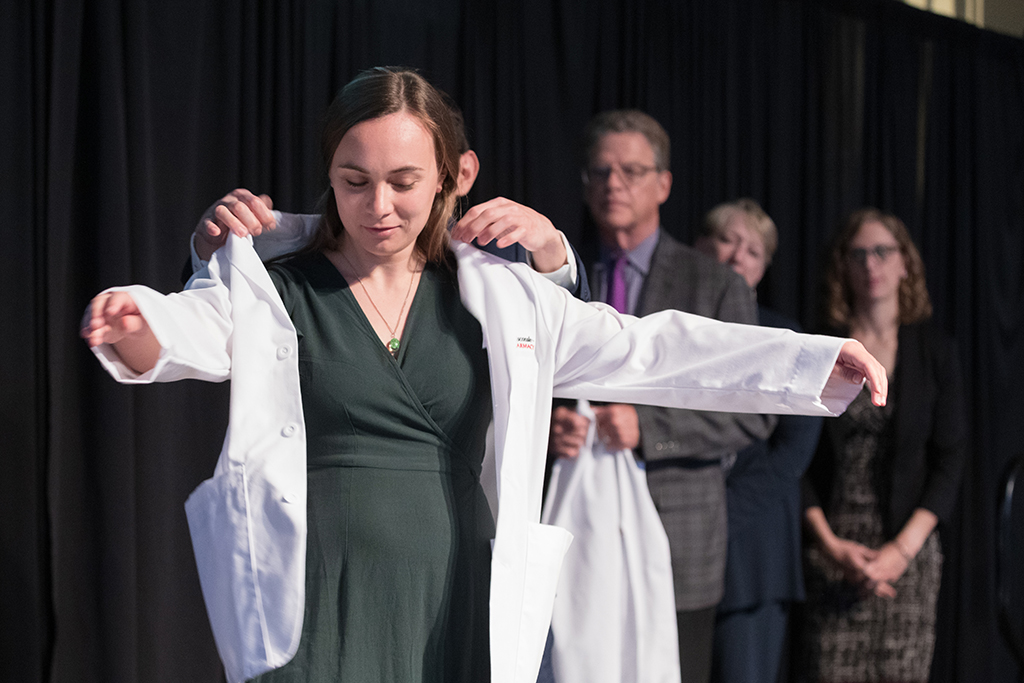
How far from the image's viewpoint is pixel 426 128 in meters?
1.43

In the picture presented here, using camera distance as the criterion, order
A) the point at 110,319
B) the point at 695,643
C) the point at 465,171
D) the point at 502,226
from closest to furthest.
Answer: the point at 110,319 < the point at 502,226 < the point at 465,171 < the point at 695,643

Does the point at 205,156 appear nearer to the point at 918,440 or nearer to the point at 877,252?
the point at 877,252

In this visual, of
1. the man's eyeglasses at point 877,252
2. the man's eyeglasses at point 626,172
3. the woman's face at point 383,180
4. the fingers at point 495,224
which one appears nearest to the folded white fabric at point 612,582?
the man's eyeglasses at point 626,172

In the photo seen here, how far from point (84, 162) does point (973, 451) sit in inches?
149

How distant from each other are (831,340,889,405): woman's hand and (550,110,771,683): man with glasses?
871mm

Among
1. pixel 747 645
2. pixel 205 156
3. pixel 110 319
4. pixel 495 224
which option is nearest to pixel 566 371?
pixel 495 224

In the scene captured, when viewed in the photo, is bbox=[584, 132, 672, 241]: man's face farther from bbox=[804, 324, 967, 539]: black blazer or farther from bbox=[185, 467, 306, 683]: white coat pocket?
bbox=[185, 467, 306, 683]: white coat pocket

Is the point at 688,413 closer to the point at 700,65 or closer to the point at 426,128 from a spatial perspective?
the point at 426,128

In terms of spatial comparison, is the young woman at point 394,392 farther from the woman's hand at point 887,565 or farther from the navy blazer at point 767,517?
the woman's hand at point 887,565

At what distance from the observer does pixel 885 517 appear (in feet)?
9.97

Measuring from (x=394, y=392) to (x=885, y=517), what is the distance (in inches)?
85.9

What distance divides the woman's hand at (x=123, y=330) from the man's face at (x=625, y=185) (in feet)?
5.27

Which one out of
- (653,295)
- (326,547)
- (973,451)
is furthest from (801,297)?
(326,547)

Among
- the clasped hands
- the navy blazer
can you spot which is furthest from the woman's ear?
the clasped hands
